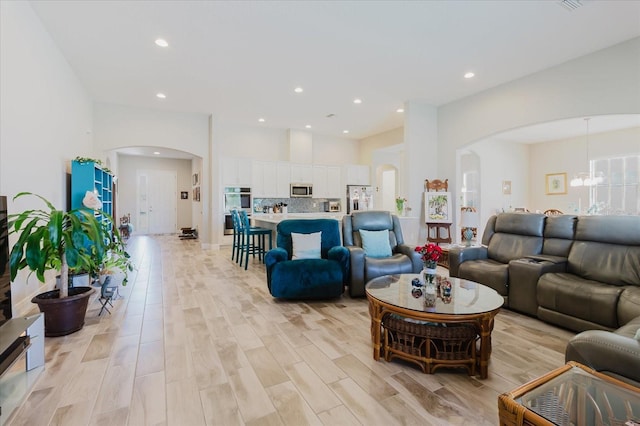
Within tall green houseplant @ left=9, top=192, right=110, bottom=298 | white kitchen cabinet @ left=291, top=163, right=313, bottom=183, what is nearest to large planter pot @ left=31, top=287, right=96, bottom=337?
tall green houseplant @ left=9, top=192, right=110, bottom=298

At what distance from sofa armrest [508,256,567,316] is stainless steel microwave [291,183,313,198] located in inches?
235

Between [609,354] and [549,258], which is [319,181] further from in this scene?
[609,354]

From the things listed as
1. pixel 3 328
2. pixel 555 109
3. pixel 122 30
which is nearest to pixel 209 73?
pixel 122 30

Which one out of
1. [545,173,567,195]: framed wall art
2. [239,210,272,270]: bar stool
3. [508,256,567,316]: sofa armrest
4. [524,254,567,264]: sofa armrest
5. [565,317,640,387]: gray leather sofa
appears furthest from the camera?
[545,173,567,195]: framed wall art

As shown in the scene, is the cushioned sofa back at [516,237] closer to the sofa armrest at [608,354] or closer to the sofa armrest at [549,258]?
the sofa armrest at [549,258]

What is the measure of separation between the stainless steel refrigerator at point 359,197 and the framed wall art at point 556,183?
17.9ft

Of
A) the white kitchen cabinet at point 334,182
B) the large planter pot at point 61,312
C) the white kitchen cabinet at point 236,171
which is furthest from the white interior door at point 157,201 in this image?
the large planter pot at point 61,312

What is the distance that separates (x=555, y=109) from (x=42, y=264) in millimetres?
6584

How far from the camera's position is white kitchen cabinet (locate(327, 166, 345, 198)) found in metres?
8.88

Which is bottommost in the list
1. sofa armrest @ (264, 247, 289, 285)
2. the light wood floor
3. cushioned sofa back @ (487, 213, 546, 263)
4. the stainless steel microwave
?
the light wood floor

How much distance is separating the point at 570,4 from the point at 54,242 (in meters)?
5.42

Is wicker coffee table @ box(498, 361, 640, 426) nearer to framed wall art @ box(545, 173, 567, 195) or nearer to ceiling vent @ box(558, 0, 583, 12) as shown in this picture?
ceiling vent @ box(558, 0, 583, 12)

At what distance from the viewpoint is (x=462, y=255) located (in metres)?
3.68

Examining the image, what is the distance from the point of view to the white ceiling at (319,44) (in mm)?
3242
